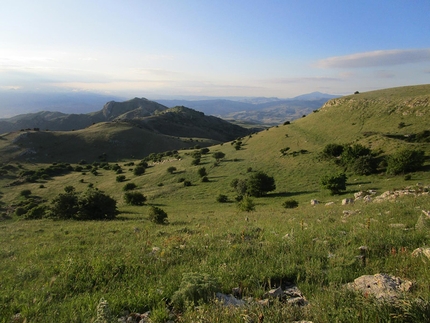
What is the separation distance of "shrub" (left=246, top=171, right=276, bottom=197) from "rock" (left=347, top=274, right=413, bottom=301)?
31.9 metres

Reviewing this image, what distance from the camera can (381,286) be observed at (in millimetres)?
3936

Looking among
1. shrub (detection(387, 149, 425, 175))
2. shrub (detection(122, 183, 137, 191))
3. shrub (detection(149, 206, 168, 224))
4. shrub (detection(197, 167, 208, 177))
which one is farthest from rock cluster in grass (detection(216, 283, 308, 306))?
shrub (detection(122, 183, 137, 191))

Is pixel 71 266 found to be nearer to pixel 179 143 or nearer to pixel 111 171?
pixel 111 171

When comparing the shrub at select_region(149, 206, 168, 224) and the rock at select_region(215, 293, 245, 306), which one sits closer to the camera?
the rock at select_region(215, 293, 245, 306)

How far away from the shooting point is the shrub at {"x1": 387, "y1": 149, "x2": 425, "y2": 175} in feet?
105

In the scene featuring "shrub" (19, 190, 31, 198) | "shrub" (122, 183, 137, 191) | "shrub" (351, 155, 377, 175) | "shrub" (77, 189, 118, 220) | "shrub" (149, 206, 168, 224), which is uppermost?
"shrub" (351, 155, 377, 175)

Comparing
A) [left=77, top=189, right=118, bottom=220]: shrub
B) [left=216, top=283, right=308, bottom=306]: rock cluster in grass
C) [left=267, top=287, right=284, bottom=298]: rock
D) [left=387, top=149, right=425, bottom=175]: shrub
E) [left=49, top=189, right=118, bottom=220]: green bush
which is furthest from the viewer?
[left=387, top=149, right=425, bottom=175]: shrub

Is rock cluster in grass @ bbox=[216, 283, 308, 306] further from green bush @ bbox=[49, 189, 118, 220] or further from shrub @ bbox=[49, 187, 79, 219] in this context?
shrub @ bbox=[49, 187, 79, 219]

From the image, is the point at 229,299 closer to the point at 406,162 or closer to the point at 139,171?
the point at 406,162

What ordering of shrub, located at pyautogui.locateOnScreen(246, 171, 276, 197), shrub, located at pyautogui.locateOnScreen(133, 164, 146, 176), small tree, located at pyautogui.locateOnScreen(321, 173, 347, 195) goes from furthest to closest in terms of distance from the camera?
shrub, located at pyautogui.locateOnScreen(133, 164, 146, 176) < shrub, located at pyautogui.locateOnScreen(246, 171, 276, 197) < small tree, located at pyautogui.locateOnScreen(321, 173, 347, 195)

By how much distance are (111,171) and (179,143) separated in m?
52.7

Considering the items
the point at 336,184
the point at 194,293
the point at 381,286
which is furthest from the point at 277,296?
the point at 336,184

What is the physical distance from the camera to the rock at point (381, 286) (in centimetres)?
368

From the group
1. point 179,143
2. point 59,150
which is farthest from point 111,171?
point 179,143
